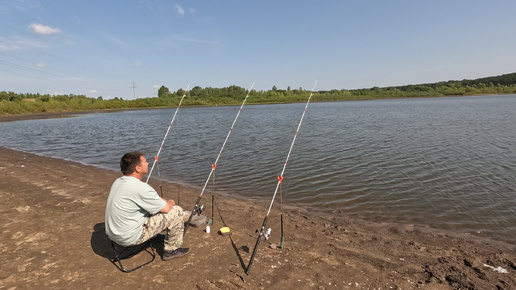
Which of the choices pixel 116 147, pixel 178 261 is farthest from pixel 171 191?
pixel 116 147

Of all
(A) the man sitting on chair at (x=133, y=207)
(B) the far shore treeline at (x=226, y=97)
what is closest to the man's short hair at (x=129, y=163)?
(A) the man sitting on chair at (x=133, y=207)

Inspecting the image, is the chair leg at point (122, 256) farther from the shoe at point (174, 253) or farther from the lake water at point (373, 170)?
the lake water at point (373, 170)

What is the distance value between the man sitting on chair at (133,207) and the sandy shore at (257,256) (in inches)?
24.2

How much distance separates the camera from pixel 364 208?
24.0 ft

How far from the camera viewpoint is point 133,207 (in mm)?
3777

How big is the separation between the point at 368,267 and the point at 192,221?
329 centimetres

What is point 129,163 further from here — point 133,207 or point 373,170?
point 373,170

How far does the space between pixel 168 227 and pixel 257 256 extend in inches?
58.5

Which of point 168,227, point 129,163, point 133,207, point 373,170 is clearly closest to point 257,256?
point 168,227

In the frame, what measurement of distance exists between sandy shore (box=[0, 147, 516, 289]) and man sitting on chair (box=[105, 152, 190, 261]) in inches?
24.2

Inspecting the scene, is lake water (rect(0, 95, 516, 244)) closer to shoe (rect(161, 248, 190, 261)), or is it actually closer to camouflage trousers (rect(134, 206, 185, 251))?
shoe (rect(161, 248, 190, 261))

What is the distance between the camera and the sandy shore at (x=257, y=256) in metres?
3.88

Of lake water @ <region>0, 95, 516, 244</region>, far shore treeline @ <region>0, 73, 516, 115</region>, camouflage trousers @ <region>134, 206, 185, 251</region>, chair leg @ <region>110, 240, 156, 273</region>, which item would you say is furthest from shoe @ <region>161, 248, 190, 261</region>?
far shore treeline @ <region>0, 73, 516, 115</region>

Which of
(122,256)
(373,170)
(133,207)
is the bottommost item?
(373,170)
